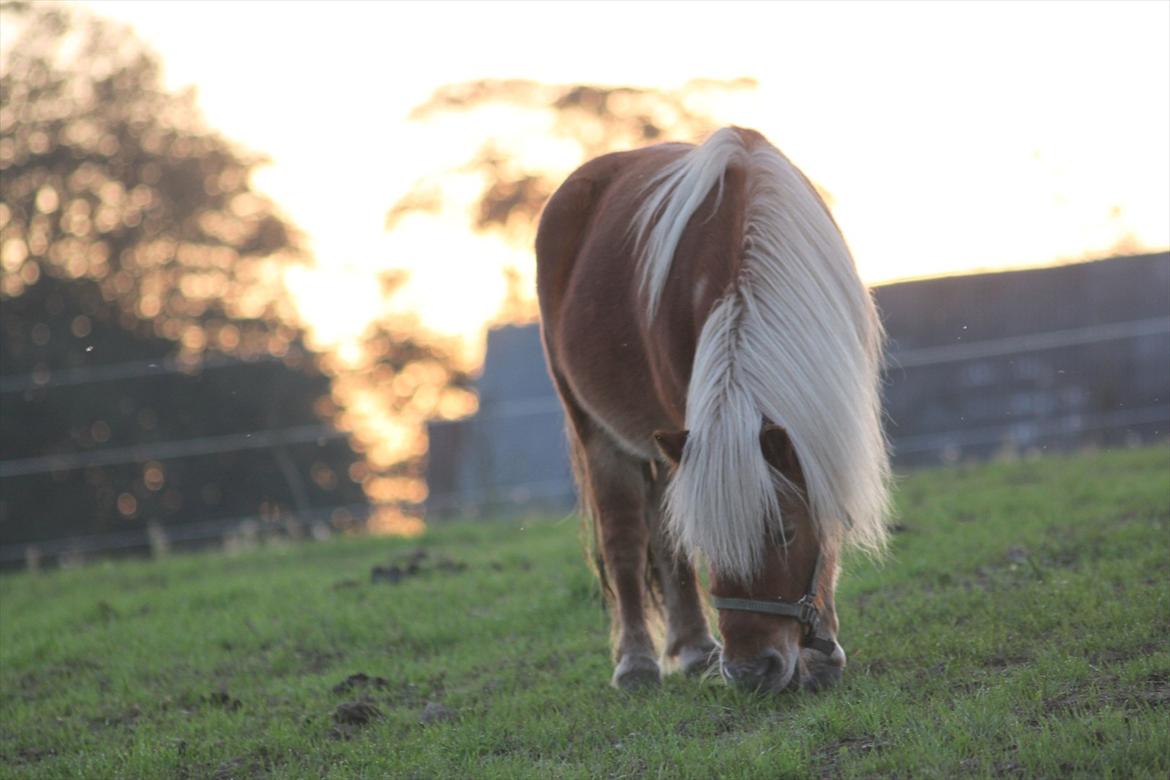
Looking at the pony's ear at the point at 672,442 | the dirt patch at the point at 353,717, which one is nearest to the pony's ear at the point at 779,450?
the pony's ear at the point at 672,442

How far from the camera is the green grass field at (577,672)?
3307mm

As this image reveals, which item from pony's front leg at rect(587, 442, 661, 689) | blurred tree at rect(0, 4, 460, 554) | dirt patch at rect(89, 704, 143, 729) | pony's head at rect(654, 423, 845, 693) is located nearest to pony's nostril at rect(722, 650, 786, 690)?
pony's head at rect(654, 423, 845, 693)

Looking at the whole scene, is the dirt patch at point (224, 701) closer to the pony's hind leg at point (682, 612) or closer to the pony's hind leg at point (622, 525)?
the pony's hind leg at point (622, 525)

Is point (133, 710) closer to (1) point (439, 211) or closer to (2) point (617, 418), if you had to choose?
(2) point (617, 418)

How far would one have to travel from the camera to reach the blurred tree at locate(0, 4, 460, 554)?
15.4m

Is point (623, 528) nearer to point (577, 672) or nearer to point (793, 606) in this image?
point (577, 672)

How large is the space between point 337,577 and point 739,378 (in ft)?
14.6

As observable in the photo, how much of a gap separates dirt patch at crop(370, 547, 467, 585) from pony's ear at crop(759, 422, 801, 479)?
3889mm

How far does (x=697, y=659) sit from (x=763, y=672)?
99 centimetres

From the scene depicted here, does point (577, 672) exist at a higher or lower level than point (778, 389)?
lower

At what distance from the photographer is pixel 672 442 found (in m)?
3.69

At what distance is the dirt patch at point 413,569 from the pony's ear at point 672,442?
3.69m

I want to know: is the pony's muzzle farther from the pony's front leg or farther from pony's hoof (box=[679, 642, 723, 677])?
the pony's front leg

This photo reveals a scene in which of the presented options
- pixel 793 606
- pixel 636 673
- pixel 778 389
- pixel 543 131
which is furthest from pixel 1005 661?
pixel 543 131
